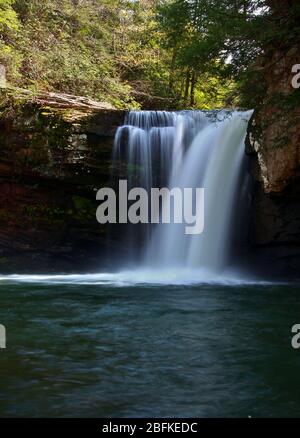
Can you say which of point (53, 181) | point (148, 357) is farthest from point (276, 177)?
point (148, 357)

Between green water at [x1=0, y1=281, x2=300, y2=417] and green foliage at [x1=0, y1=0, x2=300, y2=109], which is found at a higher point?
green foliage at [x1=0, y1=0, x2=300, y2=109]

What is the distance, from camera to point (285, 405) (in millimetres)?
3953

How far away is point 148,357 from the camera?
5.18 m

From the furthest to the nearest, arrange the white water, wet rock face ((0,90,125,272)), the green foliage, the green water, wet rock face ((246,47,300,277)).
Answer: wet rock face ((0,90,125,272)), the white water, wet rock face ((246,47,300,277)), the green foliage, the green water

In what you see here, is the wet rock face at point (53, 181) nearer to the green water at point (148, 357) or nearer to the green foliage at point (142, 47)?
the green foliage at point (142, 47)

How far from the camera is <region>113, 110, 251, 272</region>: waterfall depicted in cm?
1291

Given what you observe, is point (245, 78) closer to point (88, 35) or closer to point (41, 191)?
point (41, 191)

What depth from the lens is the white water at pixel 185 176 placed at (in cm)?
1282

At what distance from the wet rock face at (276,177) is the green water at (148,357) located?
307 cm

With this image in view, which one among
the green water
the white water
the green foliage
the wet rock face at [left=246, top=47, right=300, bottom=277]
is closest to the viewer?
the green water

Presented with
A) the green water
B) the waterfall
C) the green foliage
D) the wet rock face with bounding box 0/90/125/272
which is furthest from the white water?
the green water

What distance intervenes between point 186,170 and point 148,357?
8.73m

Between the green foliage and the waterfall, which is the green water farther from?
the waterfall

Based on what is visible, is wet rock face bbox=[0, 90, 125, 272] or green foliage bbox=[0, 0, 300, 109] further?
wet rock face bbox=[0, 90, 125, 272]
